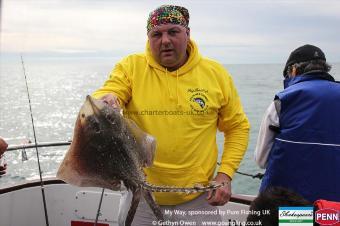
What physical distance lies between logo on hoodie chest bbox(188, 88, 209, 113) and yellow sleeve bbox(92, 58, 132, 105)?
52 centimetres

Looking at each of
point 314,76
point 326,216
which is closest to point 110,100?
point 326,216

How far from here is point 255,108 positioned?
109 ft

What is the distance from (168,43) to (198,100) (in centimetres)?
Result: 53

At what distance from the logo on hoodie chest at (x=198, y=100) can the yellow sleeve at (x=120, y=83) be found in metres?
0.52

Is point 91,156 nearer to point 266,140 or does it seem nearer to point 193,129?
point 193,129

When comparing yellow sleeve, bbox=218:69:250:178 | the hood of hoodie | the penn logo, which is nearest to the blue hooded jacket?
yellow sleeve, bbox=218:69:250:178

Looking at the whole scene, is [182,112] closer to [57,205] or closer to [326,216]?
[326,216]

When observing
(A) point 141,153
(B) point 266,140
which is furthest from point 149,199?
(B) point 266,140

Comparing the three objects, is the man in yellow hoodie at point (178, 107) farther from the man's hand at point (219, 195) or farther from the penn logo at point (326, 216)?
the penn logo at point (326, 216)

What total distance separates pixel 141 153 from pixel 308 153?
1419 mm

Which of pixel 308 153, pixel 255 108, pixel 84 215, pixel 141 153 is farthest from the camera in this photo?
pixel 255 108

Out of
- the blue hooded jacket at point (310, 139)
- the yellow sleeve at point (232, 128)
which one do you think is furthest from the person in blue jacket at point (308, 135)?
the yellow sleeve at point (232, 128)

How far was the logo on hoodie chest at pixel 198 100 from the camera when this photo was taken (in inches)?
124

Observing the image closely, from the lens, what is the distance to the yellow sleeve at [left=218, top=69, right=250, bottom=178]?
325 cm
